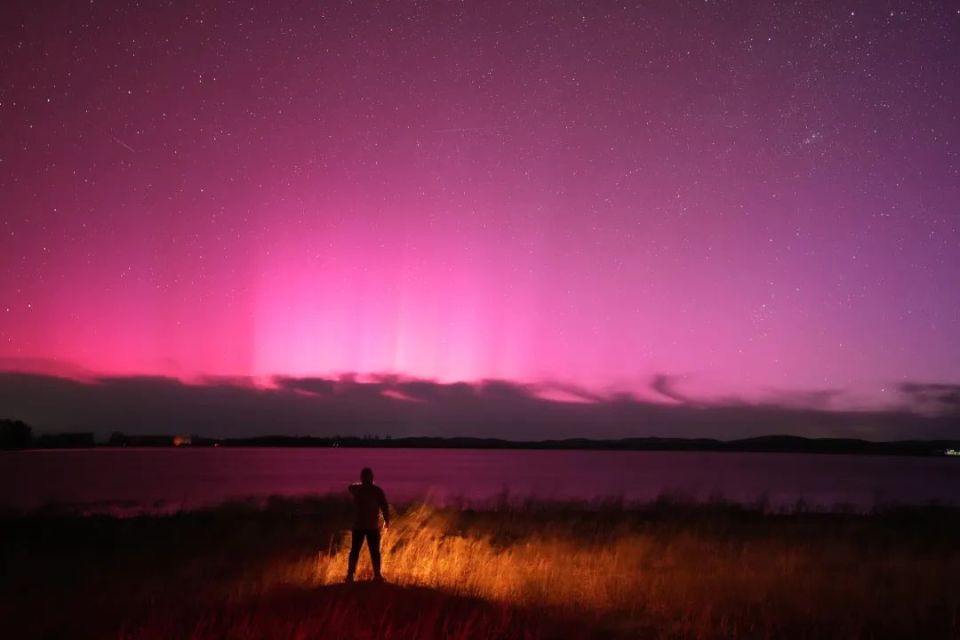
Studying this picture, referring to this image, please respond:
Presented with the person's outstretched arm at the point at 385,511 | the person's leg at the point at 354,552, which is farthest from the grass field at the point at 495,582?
the person's outstretched arm at the point at 385,511

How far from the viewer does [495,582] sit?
14.6 meters

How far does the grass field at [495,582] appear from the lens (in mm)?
10844

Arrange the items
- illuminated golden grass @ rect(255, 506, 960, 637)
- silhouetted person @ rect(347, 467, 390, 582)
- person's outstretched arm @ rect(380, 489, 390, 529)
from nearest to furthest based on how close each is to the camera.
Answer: illuminated golden grass @ rect(255, 506, 960, 637) → person's outstretched arm @ rect(380, 489, 390, 529) → silhouetted person @ rect(347, 467, 390, 582)

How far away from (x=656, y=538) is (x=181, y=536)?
13.6 metres

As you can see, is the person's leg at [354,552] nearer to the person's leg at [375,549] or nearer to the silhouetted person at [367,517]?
the silhouetted person at [367,517]

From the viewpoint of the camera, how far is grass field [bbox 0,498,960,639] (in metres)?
10.8

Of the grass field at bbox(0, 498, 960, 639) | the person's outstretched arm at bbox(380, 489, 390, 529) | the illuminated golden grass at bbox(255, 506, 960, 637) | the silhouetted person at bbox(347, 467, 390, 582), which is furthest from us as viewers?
the silhouetted person at bbox(347, 467, 390, 582)

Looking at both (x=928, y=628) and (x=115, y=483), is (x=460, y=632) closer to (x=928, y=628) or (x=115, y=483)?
(x=928, y=628)

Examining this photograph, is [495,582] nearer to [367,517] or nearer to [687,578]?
[367,517]

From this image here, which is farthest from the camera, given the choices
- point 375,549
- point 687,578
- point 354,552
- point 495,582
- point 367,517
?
point 687,578

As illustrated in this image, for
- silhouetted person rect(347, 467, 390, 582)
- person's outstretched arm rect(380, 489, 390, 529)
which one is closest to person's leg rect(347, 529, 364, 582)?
silhouetted person rect(347, 467, 390, 582)

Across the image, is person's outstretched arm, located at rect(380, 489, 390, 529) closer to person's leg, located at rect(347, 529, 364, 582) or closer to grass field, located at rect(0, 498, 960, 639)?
person's leg, located at rect(347, 529, 364, 582)

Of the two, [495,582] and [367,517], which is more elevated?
[367,517]

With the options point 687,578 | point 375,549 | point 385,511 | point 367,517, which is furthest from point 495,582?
point 687,578
